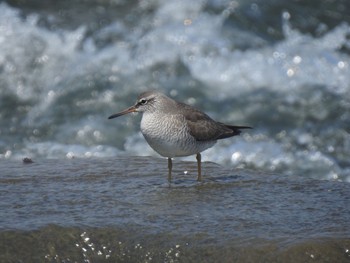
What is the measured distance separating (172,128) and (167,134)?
9 cm

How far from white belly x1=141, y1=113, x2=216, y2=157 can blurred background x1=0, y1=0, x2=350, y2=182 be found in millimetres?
4562

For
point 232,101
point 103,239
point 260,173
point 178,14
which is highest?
point 178,14

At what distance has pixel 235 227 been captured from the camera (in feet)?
19.5

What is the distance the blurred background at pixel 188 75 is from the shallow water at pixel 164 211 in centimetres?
427

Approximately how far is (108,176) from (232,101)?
5.64 m

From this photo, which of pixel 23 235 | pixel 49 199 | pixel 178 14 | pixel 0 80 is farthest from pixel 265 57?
pixel 23 235

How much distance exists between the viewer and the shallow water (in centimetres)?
563

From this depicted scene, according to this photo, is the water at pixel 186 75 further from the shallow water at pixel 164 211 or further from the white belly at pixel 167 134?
the shallow water at pixel 164 211

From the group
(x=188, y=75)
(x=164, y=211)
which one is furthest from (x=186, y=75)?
(x=164, y=211)

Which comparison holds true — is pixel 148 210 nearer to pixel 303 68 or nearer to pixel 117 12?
pixel 303 68

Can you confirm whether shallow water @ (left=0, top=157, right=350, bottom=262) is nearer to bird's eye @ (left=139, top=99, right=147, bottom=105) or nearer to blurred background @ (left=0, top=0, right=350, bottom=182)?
bird's eye @ (left=139, top=99, right=147, bottom=105)

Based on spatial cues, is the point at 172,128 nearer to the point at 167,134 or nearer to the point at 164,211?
the point at 167,134

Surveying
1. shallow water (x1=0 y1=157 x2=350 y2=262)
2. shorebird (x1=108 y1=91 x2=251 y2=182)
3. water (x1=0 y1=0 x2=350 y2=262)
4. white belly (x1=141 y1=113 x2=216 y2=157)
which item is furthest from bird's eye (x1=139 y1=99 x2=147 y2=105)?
water (x1=0 y1=0 x2=350 y2=262)

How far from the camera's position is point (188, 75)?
43.3ft
